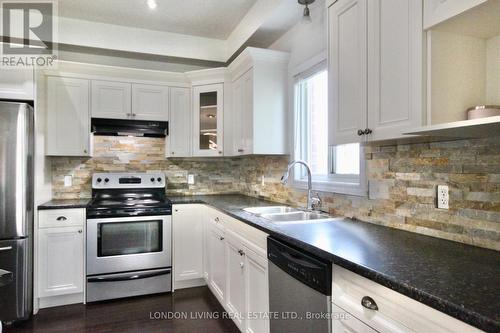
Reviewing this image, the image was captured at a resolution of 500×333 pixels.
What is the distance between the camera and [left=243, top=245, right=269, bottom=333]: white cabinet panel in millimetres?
1790

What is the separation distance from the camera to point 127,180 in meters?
3.36

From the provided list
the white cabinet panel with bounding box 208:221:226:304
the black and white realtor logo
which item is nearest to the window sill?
the white cabinet panel with bounding box 208:221:226:304

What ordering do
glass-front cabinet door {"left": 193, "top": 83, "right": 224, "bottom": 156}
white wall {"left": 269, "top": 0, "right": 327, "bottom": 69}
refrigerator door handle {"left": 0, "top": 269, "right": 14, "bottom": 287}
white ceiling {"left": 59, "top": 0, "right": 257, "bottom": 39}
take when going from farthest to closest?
glass-front cabinet door {"left": 193, "top": 83, "right": 224, "bottom": 156} < white ceiling {"left": 59, "top": 0, "right": 257, "bottom": 39} < white wall {"left": 269, "top": 0, "right": 327, "bottom": 69} < refrigerator door handle {"left": 0, "top": 269, "right": 14, "bottom": 287}

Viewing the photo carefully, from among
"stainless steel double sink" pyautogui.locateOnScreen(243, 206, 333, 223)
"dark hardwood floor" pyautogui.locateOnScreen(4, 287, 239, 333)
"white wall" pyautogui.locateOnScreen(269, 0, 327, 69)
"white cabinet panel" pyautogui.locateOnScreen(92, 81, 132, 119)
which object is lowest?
"dark hardwood floor" pyautogui.locateOnScreen(4, 287, 239, 333)

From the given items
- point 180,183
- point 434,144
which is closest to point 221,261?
point 180,183

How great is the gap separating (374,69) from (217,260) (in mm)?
1982

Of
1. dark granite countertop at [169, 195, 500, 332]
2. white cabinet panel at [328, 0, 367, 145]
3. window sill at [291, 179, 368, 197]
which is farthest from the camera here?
window sill at [291, 179, 368, 197]

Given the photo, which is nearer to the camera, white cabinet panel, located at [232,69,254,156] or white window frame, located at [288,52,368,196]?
white window frame, located at [288,52,368,196]

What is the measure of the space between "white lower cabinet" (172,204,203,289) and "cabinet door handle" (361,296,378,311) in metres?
2.31

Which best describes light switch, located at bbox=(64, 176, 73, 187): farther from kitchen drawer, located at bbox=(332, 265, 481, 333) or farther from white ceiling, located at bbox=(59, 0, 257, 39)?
kitchen drawer, located at bbox=(332, 265, 481, 333)

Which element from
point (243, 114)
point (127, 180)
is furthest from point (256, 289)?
point (127, 180)

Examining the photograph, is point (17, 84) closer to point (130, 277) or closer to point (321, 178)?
point (130, 277)

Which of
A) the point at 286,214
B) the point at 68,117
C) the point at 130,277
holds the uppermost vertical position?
the point at 68,117

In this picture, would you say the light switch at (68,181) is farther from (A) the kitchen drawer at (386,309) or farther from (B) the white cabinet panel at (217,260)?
(A) the kitchen drawer at (386,309)
